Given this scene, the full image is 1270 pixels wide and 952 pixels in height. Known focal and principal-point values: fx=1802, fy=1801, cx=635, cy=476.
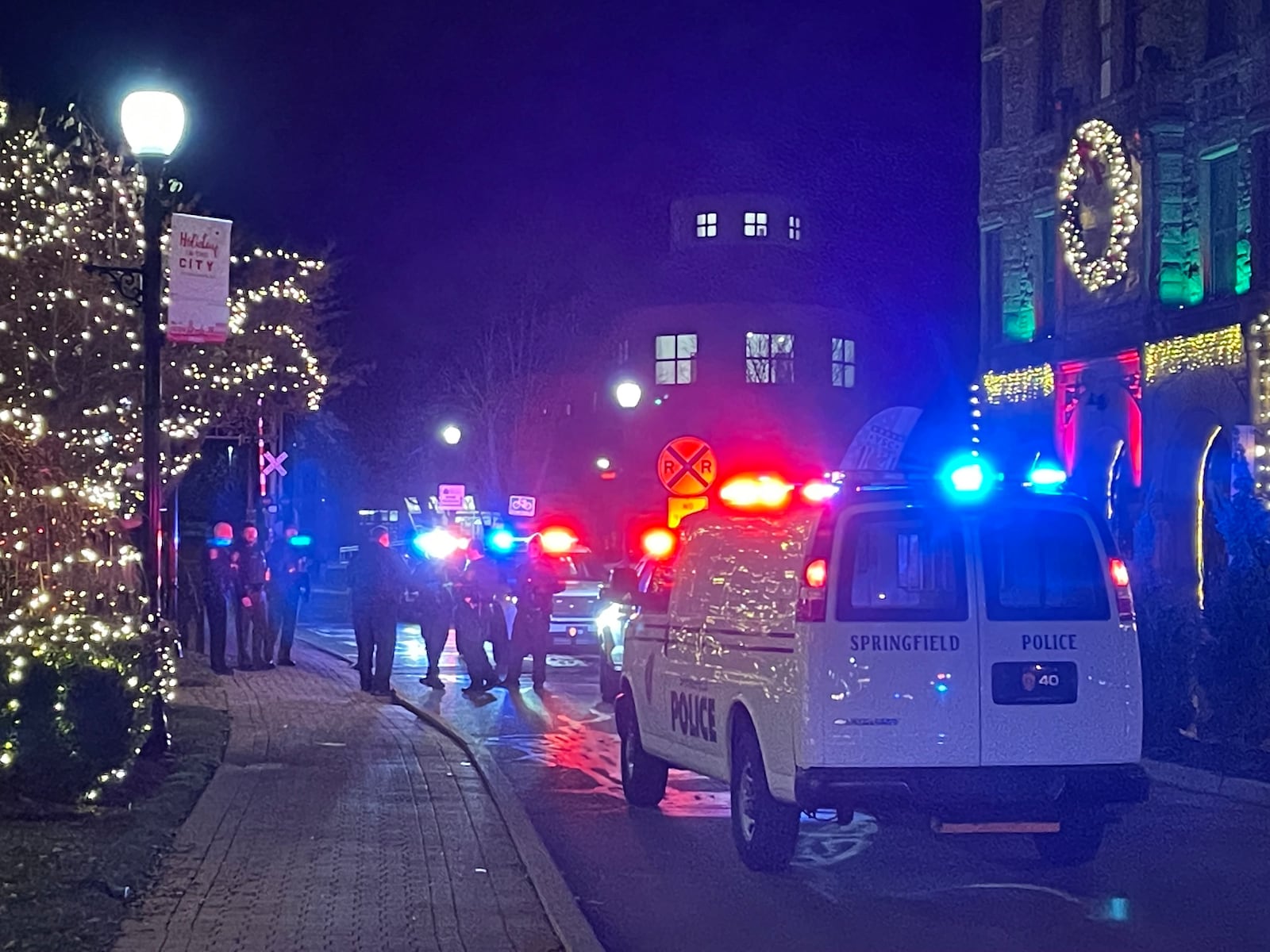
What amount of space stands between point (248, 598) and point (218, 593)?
64 centimetres

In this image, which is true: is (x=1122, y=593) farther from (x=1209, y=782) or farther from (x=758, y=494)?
(x=1209, y=782)

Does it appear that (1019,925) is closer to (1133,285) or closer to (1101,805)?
(1101,805)

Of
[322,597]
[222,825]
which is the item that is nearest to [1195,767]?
[222,825]

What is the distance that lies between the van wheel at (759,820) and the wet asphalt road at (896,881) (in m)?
0.12

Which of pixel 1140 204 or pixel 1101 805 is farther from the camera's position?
pixel 1140 204

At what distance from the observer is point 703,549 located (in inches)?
462

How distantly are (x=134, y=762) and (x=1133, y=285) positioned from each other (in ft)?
70.6

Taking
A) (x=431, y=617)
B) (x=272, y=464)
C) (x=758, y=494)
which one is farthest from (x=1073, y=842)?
(x=272, y=464)

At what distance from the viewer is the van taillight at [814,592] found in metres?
9.62

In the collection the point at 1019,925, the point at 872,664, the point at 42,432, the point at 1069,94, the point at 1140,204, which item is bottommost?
the point at 1019,925

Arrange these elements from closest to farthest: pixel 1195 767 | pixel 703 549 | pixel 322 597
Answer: pixel 703 549, pixel 1195 767, pixel 322 597

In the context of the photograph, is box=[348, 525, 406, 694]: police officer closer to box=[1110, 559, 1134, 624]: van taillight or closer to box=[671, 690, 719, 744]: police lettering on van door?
box=[671, 690, 719, 744]: police lettering on van door

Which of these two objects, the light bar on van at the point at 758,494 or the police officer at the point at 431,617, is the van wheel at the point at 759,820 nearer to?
the light bar on van at the point at 758,494

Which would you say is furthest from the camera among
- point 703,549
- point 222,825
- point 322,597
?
point 322,597
